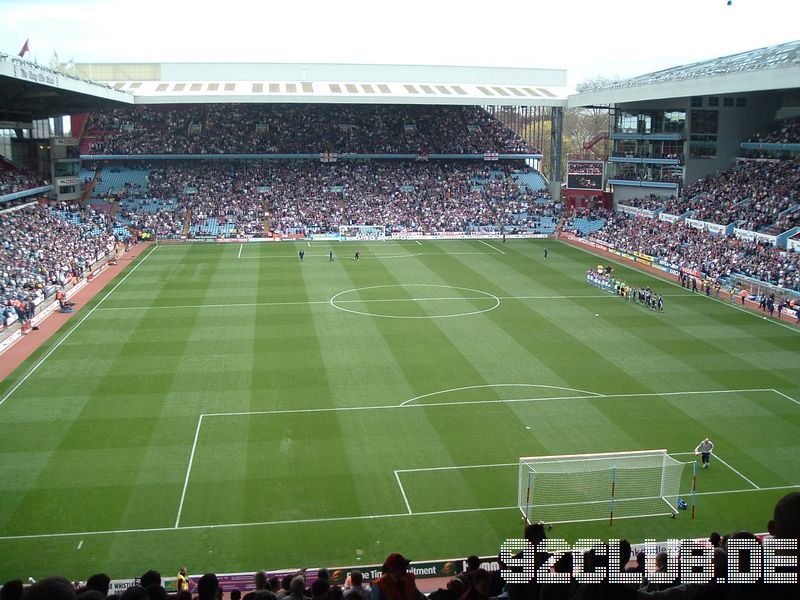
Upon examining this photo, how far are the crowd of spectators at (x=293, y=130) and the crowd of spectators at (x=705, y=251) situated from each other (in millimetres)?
22773

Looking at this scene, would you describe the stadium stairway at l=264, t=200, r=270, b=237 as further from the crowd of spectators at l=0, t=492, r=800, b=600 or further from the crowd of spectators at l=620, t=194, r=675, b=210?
the crowd of spectators at l=0, t=492, r=800, b=600

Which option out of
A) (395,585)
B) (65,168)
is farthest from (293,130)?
(395,585)

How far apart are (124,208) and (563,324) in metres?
43.8

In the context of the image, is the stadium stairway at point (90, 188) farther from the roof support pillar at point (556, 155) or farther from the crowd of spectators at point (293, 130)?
the roof support pillar at point (556, 155)

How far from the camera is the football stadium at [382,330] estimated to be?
1723cm

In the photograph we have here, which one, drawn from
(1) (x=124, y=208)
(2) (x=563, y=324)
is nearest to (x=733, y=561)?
(2) (x=563, y=324)

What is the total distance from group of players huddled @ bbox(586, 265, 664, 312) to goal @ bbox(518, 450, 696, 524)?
65.8 ft

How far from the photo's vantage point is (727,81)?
163 ft

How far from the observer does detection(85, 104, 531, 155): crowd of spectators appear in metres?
74.0

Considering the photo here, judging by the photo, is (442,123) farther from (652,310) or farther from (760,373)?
(760,373)

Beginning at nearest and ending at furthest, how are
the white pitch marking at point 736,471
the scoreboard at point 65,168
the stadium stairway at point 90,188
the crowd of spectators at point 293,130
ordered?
the white pitch marking at point 736,471, the scoreboard at point 65,168, the stadium stairway at point 90,188, the crowd of spectators at point 293,130

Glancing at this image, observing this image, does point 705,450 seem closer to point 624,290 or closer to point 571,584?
point 571,584

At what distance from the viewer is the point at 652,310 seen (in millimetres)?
38438

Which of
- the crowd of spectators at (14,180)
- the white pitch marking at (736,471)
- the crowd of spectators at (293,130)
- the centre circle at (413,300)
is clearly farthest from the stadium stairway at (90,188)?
the white pitch marking at (736,471)
